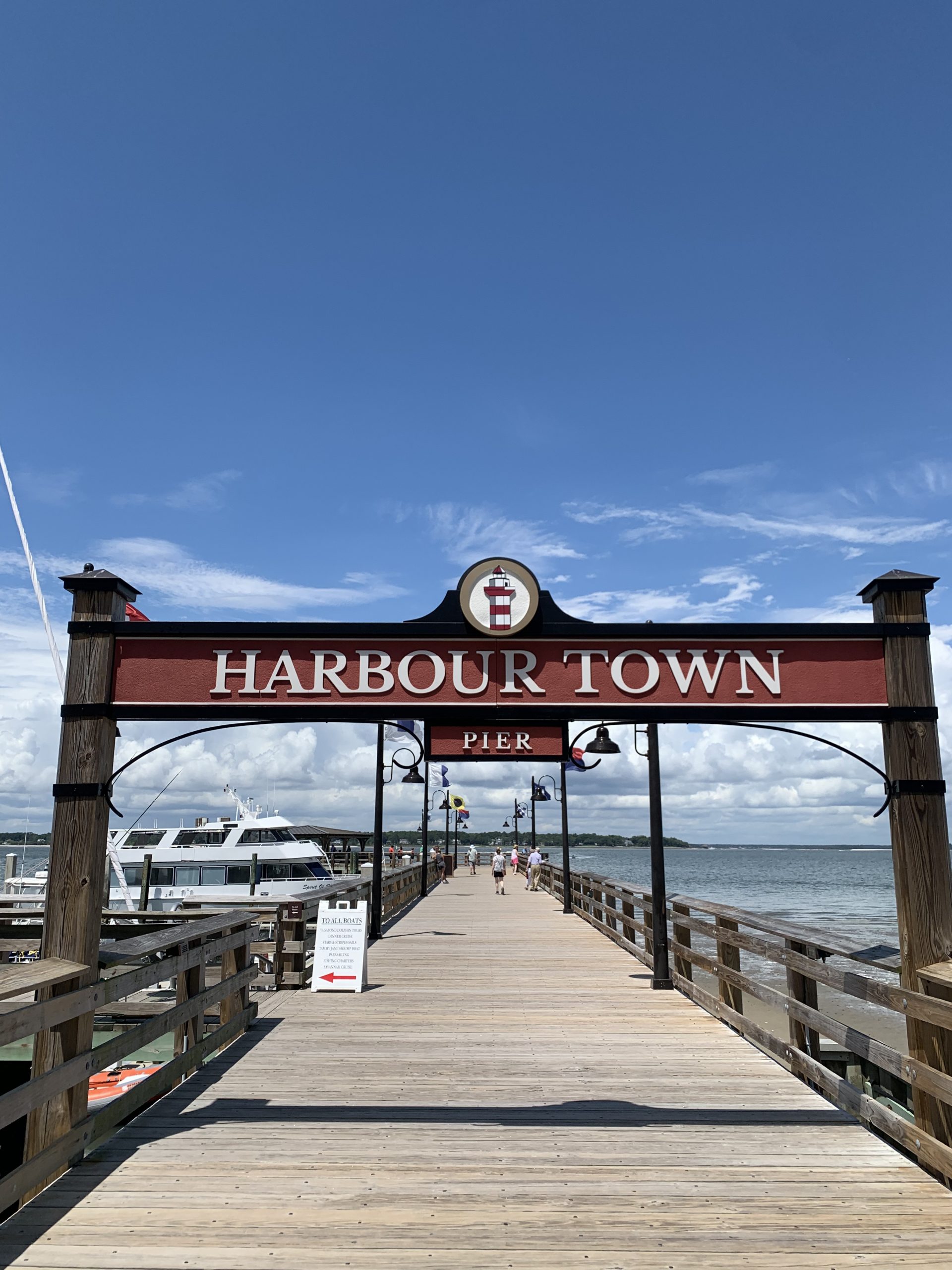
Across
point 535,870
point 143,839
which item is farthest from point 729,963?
point 143,839

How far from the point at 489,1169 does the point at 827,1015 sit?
417 cm

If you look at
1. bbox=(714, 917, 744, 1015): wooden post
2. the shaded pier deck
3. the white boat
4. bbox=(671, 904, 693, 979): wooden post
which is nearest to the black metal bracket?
the shaded pier deck

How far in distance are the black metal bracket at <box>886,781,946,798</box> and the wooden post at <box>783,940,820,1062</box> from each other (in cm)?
156

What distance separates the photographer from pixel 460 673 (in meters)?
5.50

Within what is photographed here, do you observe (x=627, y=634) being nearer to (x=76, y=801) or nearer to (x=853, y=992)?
(x=853, y=992)

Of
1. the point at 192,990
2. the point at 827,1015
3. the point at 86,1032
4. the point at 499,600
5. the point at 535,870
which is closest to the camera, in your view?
the point at 86,1032

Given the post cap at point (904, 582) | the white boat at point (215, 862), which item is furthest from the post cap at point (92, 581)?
the white boat at point (215, 862)

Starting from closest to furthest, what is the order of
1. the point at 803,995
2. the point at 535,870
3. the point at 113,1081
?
the point at 803,995 < the point at 113,1081 < the point at 535,870

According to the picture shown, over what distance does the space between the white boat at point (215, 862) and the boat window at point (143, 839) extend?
2 centimetres

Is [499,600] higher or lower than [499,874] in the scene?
higher

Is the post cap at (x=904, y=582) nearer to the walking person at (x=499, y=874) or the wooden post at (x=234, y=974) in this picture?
the wooden post at (x=234, y=974)

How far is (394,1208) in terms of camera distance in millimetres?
4129

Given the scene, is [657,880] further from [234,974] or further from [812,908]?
[812,908]

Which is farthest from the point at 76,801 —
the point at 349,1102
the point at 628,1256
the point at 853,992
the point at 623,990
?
the point at 623,990
